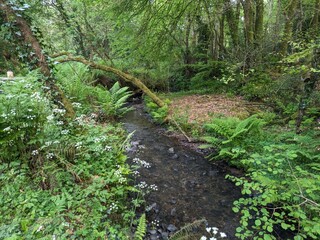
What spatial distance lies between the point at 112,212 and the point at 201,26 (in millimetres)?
10176

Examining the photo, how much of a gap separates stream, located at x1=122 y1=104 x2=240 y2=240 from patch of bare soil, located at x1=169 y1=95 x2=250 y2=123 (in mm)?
1298

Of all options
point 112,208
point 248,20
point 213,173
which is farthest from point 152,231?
point 248,20

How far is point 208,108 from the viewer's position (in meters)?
7.17

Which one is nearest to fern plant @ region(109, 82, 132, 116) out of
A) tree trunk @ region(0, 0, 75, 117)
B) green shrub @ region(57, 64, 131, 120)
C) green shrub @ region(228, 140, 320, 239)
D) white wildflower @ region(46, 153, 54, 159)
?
green shrub @ region(57, 64, 131, 120)

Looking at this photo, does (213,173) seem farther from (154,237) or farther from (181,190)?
(154,237)

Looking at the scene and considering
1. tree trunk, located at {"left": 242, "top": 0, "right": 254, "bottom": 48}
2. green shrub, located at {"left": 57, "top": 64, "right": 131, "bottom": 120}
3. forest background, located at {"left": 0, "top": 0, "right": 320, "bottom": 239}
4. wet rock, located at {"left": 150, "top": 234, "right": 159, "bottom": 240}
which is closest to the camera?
forest background, located at {"left": 0, "top": 0, "right": 320, "bottom": 239}

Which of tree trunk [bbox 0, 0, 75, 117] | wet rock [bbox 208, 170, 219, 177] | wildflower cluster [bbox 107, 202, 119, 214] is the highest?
tree trunk [bbox 0, 0, 75, 117]

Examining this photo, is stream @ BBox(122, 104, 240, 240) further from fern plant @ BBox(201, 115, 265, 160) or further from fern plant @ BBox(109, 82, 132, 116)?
fern plant @ BBox(109, 82, 132, 116)

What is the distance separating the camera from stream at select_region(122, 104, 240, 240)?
2977mm

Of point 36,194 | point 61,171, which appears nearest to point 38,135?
point 61,171

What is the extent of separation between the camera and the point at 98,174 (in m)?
2.98

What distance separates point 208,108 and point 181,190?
4.08 metres

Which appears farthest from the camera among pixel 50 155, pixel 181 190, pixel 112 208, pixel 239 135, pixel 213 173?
pixel 239 135

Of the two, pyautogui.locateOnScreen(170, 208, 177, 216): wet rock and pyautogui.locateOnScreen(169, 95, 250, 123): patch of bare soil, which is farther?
pyautogui.locateOnScreen(169, 95, 250, 123): patch of bare soil
